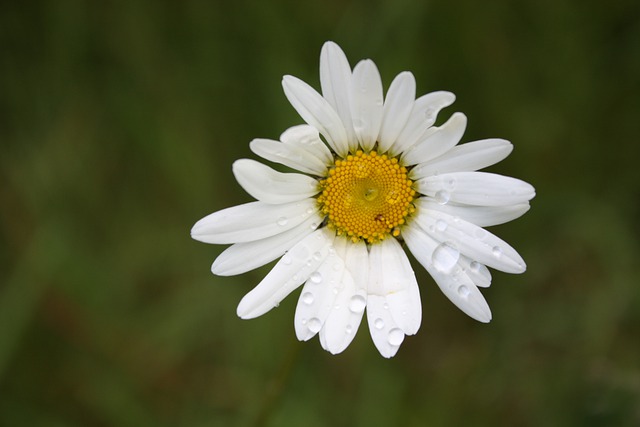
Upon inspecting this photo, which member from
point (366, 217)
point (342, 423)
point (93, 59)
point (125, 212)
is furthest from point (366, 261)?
point (93, 59)

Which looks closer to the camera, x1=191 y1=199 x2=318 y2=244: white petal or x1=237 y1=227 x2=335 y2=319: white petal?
x1=191 y1=199 x2=318 y2=244: white petal

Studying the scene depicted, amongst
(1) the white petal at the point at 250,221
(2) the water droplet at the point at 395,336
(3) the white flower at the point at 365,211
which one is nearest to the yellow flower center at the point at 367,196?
(3) the white flower at the point at 365,211

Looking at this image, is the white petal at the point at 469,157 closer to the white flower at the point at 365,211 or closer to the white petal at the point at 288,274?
the white flower at the point at 365,211

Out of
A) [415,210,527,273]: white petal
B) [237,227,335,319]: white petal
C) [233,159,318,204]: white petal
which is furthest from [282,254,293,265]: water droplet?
[415,210,527,273]: white petal

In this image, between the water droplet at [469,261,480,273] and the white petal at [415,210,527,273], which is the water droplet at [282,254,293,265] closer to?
the white petal at [415,210,527,273]

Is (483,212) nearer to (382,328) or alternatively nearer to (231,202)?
(382,328)

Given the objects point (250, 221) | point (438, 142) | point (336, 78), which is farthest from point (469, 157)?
point (250, 221)

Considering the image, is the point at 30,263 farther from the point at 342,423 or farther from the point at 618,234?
the point at 618,234
